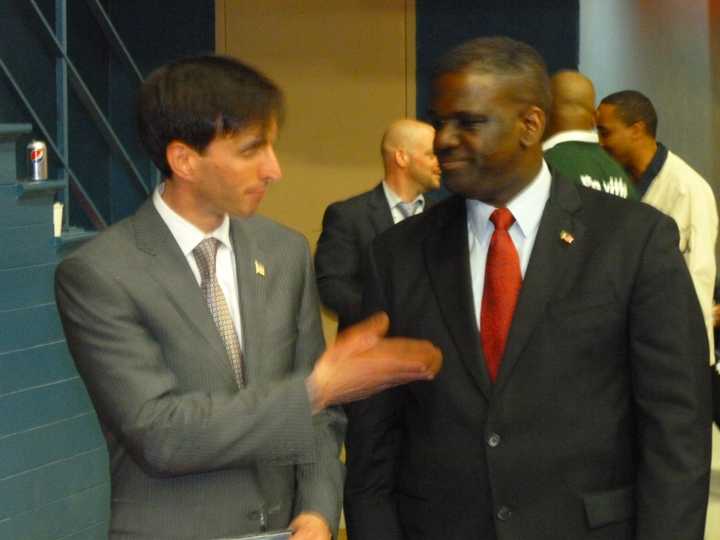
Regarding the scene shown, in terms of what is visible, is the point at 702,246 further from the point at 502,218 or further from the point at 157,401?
the point at 157,401

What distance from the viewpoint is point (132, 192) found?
7844 mm

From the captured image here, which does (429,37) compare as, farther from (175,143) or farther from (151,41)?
(175,143)

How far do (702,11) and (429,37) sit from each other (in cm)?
246

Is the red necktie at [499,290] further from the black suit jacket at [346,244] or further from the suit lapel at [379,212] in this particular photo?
the suit lapel at [379,212]

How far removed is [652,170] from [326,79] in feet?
9.13

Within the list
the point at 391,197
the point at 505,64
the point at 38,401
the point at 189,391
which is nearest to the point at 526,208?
the point at 505,64

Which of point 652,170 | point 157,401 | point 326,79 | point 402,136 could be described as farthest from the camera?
point 326,79

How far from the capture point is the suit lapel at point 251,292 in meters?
2.50

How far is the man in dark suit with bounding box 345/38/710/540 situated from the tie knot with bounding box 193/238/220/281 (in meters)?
0.40

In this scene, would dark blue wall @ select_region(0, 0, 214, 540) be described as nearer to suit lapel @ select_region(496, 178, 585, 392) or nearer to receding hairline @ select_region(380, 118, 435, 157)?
receding hairline @ select_region(380, 118, 435, 157)

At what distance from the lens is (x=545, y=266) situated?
2.49m

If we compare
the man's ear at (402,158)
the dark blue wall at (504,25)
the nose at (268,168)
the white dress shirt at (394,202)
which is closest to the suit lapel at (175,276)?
the nose at (268,168)

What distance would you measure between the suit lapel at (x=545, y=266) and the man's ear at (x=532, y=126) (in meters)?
0.12

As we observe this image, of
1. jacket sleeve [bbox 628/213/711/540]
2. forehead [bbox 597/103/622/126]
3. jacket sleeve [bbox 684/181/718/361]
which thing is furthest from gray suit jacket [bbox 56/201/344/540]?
forehead [bbox 597/103/622/126]
